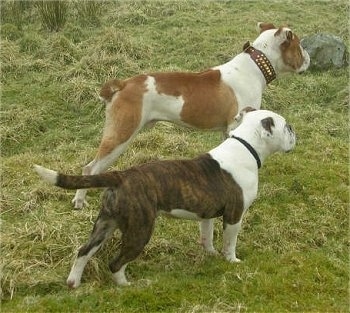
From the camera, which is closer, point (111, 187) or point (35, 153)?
point (111, 187)

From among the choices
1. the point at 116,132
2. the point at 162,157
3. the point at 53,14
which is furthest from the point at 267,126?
the point at 53,14

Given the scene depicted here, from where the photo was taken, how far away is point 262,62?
262 inches

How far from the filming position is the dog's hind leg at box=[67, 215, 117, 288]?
459cm

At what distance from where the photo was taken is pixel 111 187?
14.9 ft

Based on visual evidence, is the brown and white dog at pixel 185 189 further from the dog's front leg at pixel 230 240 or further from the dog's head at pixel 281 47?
the dog's head at pixel 281 47

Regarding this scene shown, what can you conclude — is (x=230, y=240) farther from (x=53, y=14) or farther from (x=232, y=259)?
(x=53, y=14)

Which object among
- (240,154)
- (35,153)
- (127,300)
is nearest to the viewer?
(127,300)

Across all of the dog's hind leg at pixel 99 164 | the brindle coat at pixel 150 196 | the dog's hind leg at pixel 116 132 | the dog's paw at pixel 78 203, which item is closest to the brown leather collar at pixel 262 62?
the dog's hind leg at pixel 116 132

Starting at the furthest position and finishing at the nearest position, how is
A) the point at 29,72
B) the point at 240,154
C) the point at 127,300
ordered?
the point at 29,72 → the point at 240,154 → the point at 127,300

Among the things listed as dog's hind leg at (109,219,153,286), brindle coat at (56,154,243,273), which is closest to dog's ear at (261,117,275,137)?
brindle coat at (56,154,243,273)

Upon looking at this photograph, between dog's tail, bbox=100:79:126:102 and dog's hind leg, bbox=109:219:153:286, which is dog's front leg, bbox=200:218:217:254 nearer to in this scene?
dog's hind leg, bbox=109:219:153:286

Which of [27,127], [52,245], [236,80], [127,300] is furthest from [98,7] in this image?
[127,300]

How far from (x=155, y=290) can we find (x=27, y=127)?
460cm

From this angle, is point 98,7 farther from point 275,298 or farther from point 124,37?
point 275,298
